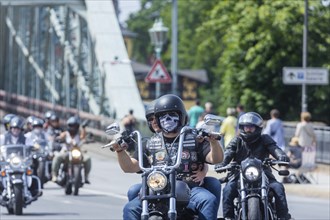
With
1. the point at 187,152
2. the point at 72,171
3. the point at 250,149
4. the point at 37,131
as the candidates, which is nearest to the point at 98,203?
the point at 72,171

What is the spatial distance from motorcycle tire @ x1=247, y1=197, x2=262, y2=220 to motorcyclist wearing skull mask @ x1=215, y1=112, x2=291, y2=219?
0.59 metres

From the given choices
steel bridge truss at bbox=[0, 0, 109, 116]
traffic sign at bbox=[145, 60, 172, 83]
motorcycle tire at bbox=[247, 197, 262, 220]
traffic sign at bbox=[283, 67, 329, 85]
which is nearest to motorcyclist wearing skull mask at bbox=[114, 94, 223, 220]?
motorcycle tire at bbox=[247, 197, 262, 220]

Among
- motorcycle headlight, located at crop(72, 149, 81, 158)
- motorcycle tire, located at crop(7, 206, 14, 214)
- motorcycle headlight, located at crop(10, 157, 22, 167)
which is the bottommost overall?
motorcycle tire, located at crop(7, 206, 14, 214)

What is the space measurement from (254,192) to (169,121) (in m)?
2.75

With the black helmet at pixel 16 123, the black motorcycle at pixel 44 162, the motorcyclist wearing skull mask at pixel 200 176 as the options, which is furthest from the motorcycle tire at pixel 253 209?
the black motorcycle at pixel 44 162

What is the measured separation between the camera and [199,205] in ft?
39.2

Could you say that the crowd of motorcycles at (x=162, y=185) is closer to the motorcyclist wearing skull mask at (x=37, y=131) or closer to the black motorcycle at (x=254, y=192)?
the black motorcycle at (x=254, y=192)

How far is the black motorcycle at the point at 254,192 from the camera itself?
14.4m

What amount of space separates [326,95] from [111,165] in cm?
2750

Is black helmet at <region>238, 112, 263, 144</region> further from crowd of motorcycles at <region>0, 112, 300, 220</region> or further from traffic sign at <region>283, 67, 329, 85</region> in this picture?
traffic sign at <region>283, 67, 329, 85</region>

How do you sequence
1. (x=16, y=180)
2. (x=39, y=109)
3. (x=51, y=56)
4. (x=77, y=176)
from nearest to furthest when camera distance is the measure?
(x=16, y=180) → (x=77, y=176) → (x=39, y=109) → (x=51, y=56)

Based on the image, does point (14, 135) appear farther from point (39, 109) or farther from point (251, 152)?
point (39, 109)

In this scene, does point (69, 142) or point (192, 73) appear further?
point (192, 73)

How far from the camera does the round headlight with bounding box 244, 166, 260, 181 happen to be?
577 inches
